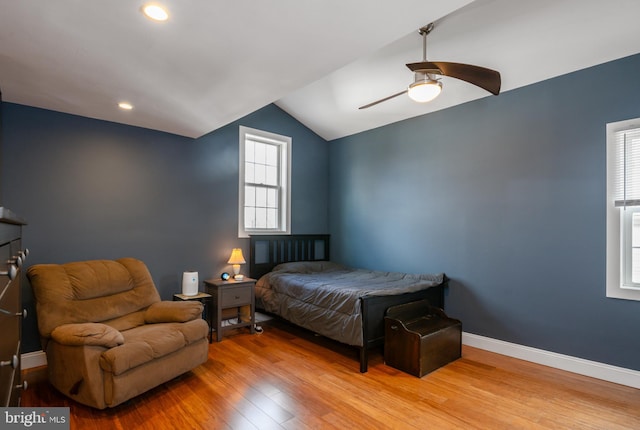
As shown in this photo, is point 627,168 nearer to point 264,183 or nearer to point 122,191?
A: point 264,183

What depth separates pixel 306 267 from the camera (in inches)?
183

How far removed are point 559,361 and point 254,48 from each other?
3.71 metres

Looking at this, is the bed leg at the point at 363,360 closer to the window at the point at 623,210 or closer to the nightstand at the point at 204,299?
the nightstand at the point at 204,299

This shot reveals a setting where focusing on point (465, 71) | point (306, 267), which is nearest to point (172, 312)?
point (306, 267)

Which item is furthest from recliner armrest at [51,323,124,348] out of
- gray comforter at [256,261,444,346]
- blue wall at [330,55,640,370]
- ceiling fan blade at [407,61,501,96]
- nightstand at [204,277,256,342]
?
blue wall at [330,55,640,370]

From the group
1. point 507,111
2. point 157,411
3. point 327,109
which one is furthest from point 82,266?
point 507,111

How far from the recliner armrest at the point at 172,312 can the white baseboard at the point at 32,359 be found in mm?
982

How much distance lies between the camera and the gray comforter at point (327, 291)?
3150mm

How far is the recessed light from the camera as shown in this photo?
1.69 m

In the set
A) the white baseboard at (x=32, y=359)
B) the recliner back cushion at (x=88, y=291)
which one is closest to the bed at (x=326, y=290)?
the recliner back cushion at (x=88, y=291)

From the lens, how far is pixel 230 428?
2162 millimetres

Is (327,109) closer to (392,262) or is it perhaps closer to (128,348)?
(392,262)

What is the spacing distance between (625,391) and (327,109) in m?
4.23

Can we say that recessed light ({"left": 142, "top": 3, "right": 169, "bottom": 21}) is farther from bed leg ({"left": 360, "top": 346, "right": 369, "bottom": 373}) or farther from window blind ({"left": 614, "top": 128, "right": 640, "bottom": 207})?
window blind ({"left": 614, "top": 128, "right": 640, "bottom": 207})
